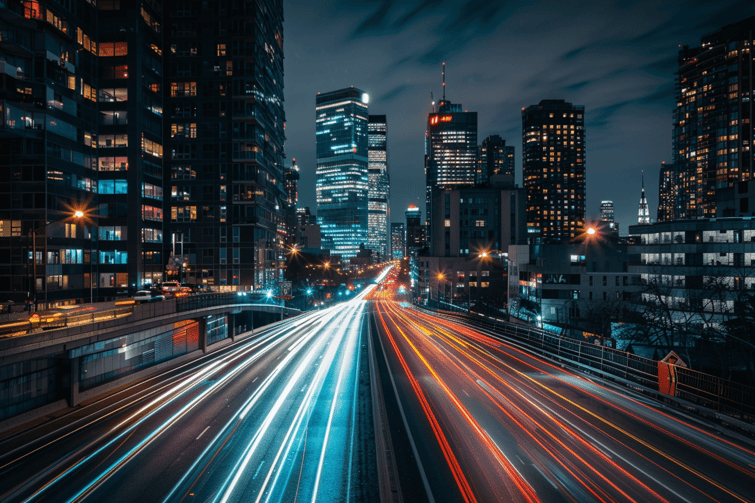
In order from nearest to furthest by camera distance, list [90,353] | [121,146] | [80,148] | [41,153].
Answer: [90,353] < [41,153] < [80,148] < [121,146]

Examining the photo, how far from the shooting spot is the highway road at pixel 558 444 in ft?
39.7

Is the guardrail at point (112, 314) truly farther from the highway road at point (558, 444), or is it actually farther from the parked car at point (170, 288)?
the highway road at point (558, 444)

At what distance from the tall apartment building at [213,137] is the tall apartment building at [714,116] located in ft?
410

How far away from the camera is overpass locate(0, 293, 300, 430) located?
19.0 meters

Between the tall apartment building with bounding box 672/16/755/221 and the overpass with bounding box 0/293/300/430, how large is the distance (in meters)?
138

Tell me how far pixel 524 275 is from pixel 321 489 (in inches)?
3087

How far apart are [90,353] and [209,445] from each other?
41.2 ft

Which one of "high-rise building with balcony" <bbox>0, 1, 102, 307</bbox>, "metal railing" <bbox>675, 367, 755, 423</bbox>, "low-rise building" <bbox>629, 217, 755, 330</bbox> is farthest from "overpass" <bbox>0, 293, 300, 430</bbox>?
"low-rise building" <bbox>629, 217, 755, 330</bbox>

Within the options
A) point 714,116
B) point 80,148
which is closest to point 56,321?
point 80,148

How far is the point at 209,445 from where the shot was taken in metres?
15.6

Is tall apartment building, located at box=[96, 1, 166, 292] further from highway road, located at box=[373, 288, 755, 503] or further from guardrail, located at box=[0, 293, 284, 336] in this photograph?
highway road, located at box=[373, 288, 755, 503]

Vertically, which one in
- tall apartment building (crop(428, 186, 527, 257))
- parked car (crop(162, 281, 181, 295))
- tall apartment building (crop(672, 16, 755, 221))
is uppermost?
tall apartment building (crop(672, 16, 755, 221))

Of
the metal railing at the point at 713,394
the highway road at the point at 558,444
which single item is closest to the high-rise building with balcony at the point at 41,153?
the highway road at the point at 558,444

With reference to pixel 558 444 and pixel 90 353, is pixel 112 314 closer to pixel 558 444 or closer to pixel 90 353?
pixel 90 353
